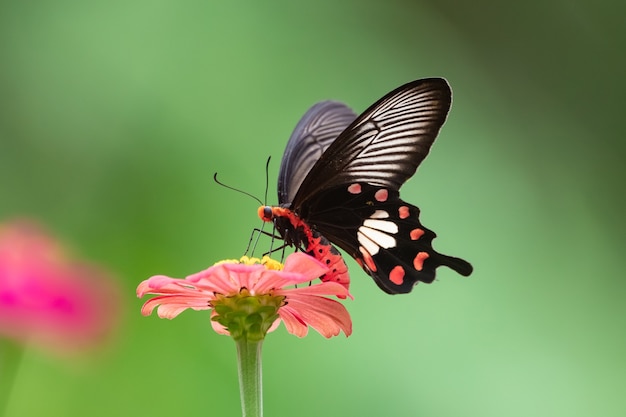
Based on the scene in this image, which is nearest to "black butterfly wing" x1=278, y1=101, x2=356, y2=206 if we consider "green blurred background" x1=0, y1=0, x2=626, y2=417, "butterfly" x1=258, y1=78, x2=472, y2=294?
"butterfly" x1=258, y1=78, x2=472, y2=294

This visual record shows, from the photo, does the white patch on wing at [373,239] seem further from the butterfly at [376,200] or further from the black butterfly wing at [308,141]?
the black butterfly wing at [308,141]

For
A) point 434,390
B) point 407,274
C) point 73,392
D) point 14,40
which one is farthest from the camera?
point 14,40

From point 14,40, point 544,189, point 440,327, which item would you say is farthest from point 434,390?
point 14,40

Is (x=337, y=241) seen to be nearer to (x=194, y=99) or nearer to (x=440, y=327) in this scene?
(x=440, y=327)

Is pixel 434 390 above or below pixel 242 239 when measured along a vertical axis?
below

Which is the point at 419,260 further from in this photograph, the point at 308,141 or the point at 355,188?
the point at 308,141

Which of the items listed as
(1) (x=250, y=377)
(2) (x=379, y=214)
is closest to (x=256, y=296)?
(1) (x=250, y=377)
